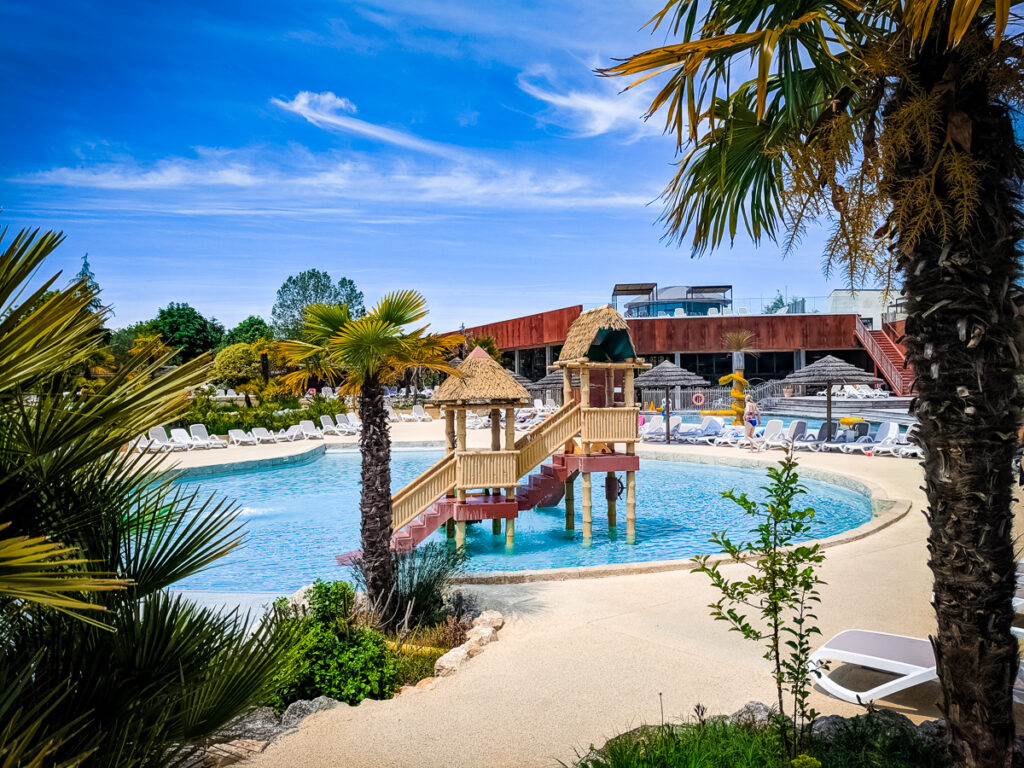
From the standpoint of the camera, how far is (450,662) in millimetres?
5871

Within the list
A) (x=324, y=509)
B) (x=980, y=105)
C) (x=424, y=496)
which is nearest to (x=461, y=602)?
(x=424, y=496)

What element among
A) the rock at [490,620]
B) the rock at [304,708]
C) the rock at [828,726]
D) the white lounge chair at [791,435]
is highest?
the white lounge chair at [791,435]

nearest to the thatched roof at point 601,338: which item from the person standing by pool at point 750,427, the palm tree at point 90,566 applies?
the person standing by pool at point 750,427

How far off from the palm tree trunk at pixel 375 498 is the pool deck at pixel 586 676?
1.25 metres

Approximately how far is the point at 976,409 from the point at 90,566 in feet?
11.6

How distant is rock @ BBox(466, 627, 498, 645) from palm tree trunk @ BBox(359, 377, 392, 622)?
1045 millimetres

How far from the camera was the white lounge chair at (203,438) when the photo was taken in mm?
25438

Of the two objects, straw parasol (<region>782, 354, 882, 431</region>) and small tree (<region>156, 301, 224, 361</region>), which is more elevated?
small tree (<region>156, 301, 224, 361</region>)

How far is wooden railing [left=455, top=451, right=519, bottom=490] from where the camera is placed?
468 inches

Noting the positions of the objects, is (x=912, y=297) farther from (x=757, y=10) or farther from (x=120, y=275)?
(x=120, y=275)

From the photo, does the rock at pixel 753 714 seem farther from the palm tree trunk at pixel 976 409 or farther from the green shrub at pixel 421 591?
the green shrub at pixel 421 591

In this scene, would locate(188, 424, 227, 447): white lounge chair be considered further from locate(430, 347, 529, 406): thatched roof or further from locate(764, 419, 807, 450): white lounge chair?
locate(764, 419, 807, 450): white lounge chair

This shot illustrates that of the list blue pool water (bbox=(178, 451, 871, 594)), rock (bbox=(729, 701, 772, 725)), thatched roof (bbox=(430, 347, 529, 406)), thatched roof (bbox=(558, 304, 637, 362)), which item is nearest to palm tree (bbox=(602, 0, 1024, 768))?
rock (bbox=(729, 701, 772, 725))

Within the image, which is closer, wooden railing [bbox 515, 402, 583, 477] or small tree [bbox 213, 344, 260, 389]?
wooden railing [bbox 515, 402, 583, 477]
